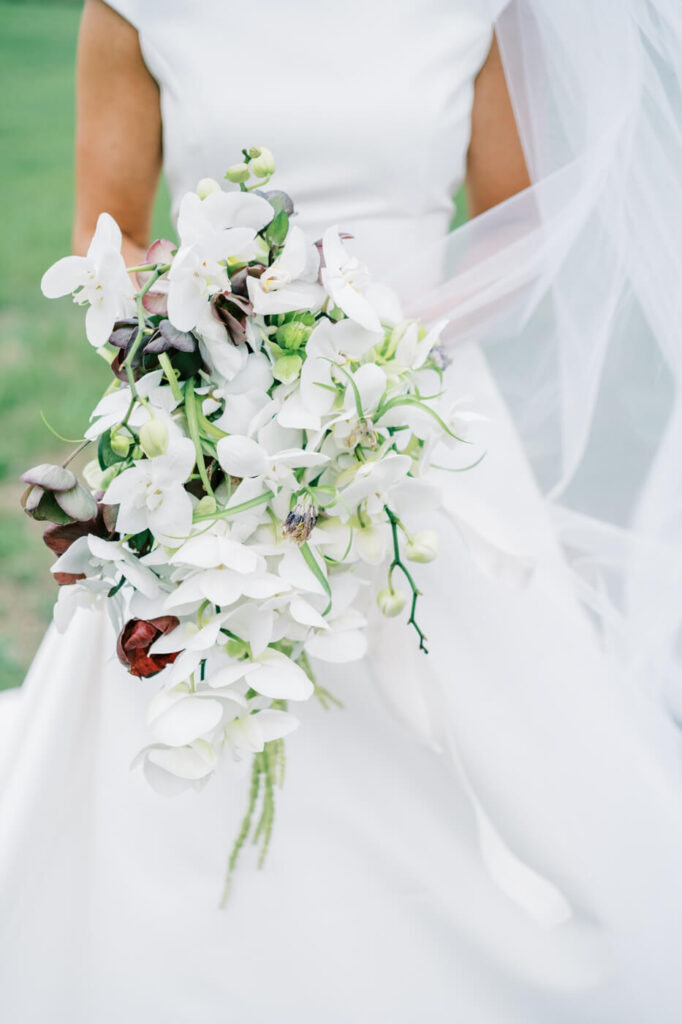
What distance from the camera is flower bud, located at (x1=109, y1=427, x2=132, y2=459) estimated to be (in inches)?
35.0

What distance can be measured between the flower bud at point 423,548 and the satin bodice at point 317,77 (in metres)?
0.50

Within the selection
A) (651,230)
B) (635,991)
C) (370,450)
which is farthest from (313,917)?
(651,230)

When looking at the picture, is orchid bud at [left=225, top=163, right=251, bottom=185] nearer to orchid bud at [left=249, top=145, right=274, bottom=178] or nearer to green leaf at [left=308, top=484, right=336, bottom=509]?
orchid bud at [left=249, top=145, right=274, bottom=178]

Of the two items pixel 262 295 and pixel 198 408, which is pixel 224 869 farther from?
pixel 262 295

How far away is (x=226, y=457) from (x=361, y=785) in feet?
2.29

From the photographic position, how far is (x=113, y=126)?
139 cm

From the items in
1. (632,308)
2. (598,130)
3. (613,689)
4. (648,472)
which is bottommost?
(613,689)

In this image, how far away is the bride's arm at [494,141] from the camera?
4.58ft

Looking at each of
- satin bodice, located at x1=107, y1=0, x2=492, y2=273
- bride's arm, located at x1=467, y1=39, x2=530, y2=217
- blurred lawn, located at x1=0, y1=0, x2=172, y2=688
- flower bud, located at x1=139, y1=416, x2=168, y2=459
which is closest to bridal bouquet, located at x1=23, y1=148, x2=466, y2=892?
flower bud, located at x1=139, y1=416, x2=168, y2=459

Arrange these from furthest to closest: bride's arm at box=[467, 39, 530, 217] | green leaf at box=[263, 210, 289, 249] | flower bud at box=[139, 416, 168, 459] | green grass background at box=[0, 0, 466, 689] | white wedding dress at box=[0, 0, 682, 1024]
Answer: green grass background at box=[0, 0, 466, 689], bride's arm at box=[467, 39, 530, 217], white wedding dress at box=[0, 0, 682, 1024], green leaf at box=[263, 210, 289, 249], flower bud at box=[139, 416, 168, 459]

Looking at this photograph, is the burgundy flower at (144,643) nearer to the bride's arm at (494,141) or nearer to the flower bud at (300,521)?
the flower bud at (300,521)

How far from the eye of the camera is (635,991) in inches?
47.6

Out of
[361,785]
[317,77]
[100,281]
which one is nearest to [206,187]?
[100,281]

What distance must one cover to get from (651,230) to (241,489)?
61 cm
